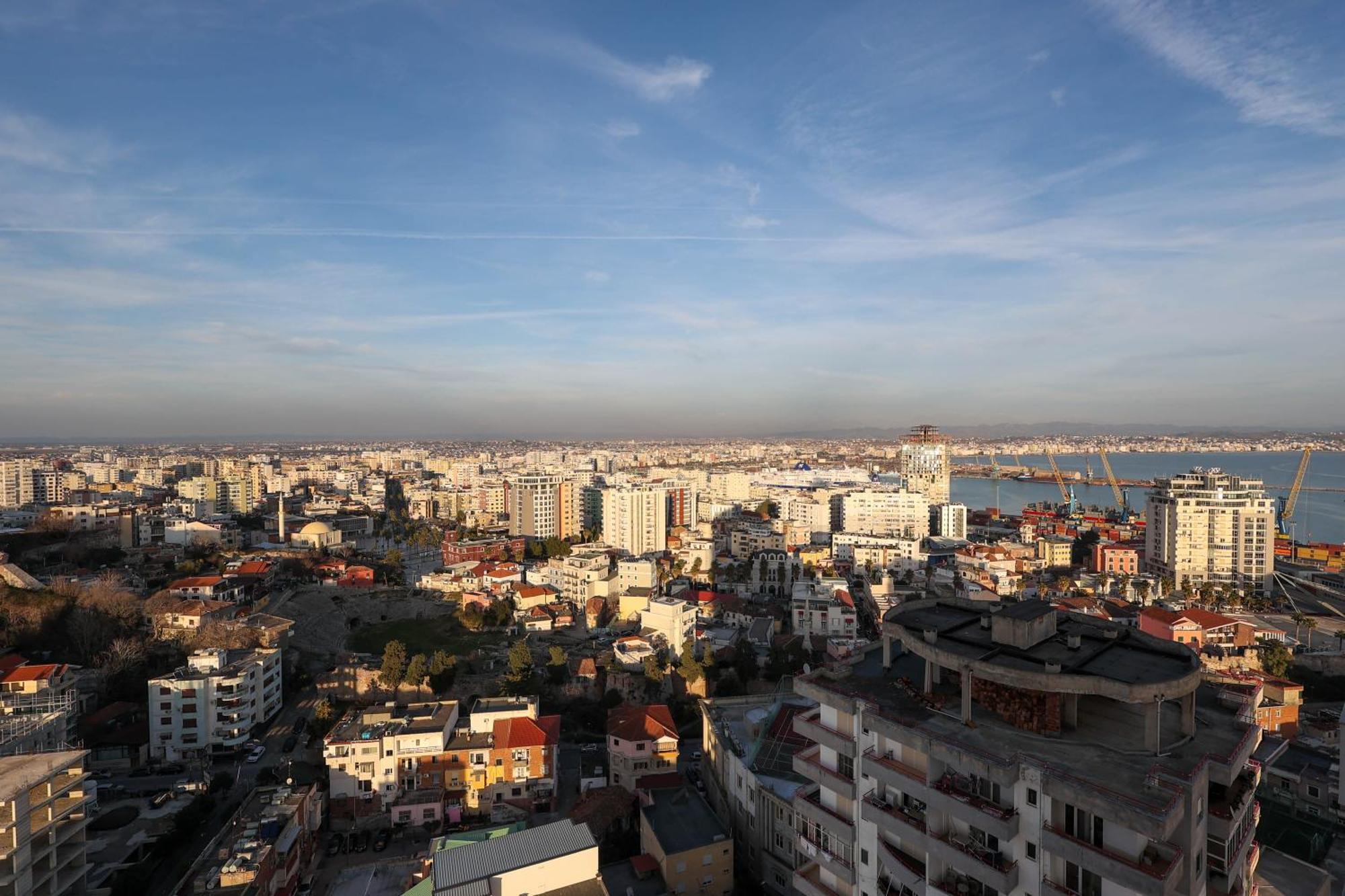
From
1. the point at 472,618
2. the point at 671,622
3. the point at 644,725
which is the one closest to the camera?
the point at 644,725

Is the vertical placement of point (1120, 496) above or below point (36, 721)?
below

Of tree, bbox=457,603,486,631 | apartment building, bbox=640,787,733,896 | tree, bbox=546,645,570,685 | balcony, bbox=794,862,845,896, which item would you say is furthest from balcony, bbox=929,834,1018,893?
tree, bbox=457,603,486,631

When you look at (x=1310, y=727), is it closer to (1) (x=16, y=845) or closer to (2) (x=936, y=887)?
(2) (x=936, y=887)

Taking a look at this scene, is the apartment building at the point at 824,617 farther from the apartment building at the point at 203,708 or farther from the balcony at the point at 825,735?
the balcony at the point at 825,735

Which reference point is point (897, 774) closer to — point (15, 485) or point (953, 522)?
point (953, 522)

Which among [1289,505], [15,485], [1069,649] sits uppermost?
[1069,649]

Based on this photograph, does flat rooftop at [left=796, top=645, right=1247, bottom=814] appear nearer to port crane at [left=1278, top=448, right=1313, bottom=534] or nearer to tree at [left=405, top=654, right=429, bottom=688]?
tree at [left=405, top=654, right=429, bottom=688]

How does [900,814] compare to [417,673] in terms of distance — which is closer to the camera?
[900,814]

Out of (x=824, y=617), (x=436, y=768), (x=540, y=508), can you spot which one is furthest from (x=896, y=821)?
(x=540, y=508)
